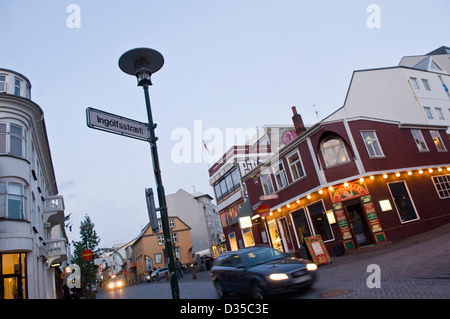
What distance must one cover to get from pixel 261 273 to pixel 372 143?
1413 cm

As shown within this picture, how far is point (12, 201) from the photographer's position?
15.0 meters

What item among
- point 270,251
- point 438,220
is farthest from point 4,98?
point 438,220

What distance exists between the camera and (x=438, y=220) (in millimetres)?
18438

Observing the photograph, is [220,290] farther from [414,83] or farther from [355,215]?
[414,83]

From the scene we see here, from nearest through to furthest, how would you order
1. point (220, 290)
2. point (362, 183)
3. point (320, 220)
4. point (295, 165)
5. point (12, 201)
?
point (220, 290), point (12, 201), point (362, 183), point (320, 220), point (295, 165)

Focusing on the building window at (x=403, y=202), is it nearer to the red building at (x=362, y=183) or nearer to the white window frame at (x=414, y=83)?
the red building at (x=362, y=183)

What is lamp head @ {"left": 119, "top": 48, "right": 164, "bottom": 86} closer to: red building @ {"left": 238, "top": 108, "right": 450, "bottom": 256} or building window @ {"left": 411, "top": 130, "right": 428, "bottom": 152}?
red building @ {"left": 238, "top": 108, "right": 450, "bottom": 256}

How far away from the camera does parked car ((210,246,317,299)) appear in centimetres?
815

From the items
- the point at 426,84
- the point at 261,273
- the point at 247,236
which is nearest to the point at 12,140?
the point at 261,273

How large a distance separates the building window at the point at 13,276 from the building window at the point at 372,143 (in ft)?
65.0

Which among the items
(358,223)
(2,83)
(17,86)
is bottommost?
(358,223)

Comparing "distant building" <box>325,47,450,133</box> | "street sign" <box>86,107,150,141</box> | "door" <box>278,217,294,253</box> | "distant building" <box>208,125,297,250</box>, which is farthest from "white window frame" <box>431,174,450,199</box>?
"street sign" <box>86,107,150,141</box>

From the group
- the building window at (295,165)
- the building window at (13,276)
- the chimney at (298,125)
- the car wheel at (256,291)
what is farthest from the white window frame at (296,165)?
the building window at (13,276)

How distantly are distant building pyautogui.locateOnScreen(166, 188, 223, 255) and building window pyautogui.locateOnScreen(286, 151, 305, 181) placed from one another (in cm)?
4478
